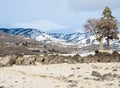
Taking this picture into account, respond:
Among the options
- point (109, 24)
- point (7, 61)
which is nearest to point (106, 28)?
point (109, 24)

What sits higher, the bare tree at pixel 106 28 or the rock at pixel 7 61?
the bare tree at pixel 106 28

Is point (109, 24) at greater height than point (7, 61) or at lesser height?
greater

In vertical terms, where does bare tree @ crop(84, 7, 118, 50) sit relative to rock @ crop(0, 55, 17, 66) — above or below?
above

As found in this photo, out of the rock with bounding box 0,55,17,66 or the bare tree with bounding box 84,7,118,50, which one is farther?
the bare tree with bounding box 84,7,118,50

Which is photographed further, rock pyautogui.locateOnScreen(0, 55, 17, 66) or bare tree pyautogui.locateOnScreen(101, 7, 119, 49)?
bare tree pyautogui.locateOnScreen(101, 7, 119, 49)

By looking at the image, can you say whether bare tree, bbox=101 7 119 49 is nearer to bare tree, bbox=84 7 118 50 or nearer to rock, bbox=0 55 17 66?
bare tree, bbox=84 7 118 50

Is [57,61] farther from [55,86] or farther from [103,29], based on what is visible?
[103,29]

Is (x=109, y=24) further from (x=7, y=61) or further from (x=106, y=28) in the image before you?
(x=7, y=61)

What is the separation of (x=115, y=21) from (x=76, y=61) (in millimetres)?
36590

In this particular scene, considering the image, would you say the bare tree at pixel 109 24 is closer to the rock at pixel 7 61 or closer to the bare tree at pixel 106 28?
the bare tree at pixel 106 28

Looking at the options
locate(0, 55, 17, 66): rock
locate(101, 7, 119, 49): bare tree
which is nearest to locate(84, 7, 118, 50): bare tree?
locate(101, 7, 119, 49): bare tree

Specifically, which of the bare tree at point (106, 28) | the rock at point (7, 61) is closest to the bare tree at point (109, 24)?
the bare tree at point (106, 28)

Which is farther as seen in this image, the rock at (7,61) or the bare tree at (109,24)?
the bare tree at (109,24)

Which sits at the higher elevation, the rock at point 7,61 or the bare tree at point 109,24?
the bare tree at point 109,24
